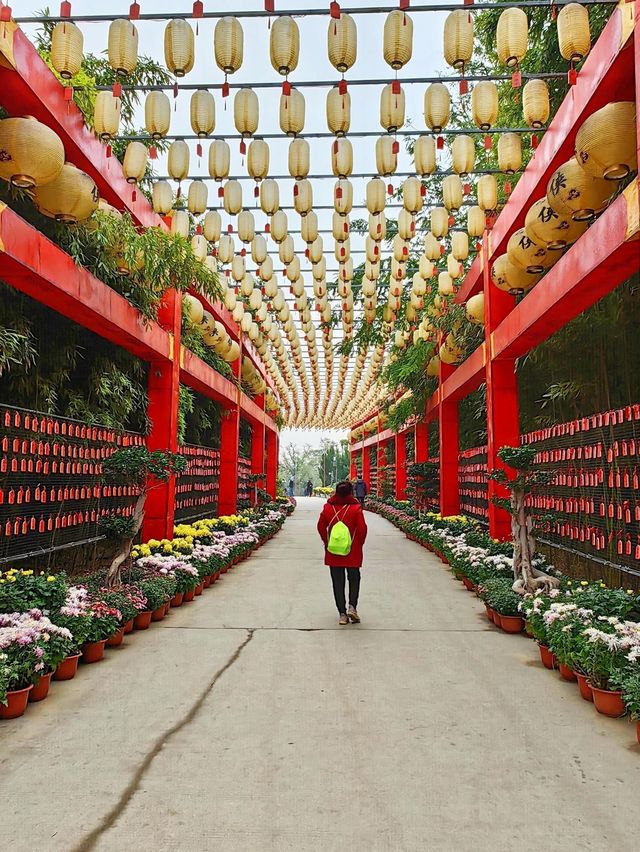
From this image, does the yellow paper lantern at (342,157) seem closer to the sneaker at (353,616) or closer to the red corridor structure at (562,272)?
the red corridor structure at (562,272)

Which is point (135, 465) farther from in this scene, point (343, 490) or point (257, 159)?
point (257, 159)

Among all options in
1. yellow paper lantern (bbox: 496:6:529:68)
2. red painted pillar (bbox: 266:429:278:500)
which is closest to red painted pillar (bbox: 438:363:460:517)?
yellow paper lantern (bbox: 496:6:529:68)

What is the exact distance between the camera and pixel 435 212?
295 inches

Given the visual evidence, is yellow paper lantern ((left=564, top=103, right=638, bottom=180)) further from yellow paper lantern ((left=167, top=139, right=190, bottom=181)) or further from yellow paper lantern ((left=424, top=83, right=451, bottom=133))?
yellow paper lantern ((left=167, top=139, right=190, bottom=181))

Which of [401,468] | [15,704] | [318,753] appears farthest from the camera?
[401,468]

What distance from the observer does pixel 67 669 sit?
3822 millimetres

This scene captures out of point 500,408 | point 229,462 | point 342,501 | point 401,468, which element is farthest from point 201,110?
point 401,468

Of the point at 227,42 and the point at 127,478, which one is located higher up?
the point at 227,42

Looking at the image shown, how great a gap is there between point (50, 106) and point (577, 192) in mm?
4161

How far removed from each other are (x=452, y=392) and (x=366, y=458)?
20825 millimetres

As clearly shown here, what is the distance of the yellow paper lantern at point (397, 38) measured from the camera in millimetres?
4688

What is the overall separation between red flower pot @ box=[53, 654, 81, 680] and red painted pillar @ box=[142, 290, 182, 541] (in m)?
4.32

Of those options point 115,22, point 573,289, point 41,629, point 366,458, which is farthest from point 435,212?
point 366,458

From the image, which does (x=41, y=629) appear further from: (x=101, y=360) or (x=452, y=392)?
(x=452, y=392)
